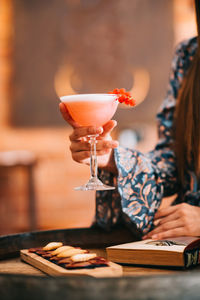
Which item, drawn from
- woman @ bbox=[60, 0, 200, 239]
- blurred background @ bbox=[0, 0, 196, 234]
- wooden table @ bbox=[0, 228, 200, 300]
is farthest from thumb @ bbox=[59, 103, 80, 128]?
blurred background @ bbox=[0, 0, 196, 234]

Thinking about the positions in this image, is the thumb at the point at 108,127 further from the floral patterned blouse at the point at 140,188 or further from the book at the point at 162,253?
the book at the point at 162,253

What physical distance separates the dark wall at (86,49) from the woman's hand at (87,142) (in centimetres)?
325

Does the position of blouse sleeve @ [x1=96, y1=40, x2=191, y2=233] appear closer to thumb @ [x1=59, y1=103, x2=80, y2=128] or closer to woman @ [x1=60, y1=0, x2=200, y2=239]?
woman @ [x1=60, y1=0, x2=200, y2=239]

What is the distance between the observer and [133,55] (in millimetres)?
4508

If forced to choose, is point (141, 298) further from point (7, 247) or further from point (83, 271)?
point (7, 247)

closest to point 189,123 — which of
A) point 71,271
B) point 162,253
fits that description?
point 162,253

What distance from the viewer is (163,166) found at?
1.38 metres

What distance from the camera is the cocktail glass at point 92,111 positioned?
43.1 inches

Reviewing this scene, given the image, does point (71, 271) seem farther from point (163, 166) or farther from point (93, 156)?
point (163, 166)

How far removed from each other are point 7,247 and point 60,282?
1.85 ft

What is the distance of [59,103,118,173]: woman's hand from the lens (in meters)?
1.12

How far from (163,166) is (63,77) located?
321cm

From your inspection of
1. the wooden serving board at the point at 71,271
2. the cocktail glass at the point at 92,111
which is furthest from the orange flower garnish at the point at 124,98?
the wooden serving board at the point at 71,271

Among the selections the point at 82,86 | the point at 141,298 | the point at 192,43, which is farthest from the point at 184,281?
the point at 82,86
